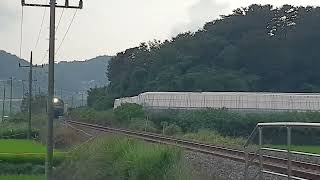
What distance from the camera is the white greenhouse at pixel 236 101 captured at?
76125 millimetres

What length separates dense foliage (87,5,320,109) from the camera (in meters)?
104

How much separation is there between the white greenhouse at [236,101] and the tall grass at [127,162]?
5443 cm

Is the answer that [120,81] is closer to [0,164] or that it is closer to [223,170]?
[0,164]

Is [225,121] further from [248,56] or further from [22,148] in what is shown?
[248,56]

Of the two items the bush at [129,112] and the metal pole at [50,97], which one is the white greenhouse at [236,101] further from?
the metal pole at [50,97]

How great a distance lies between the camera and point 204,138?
5156 centimetres

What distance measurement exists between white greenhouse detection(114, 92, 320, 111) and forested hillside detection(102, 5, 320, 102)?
1729cm

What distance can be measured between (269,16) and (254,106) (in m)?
39.5

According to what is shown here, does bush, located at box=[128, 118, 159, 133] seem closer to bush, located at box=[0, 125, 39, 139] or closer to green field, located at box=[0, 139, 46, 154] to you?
bush, located at box=[0, 125, 39, 139]

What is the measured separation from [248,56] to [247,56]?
0.66ft

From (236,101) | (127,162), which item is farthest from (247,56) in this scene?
(127,162)

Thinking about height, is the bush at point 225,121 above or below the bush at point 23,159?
above

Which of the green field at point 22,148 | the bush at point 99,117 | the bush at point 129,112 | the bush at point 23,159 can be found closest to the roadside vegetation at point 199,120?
the bush at point 129,112

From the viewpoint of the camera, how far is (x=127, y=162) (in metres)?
17.8
